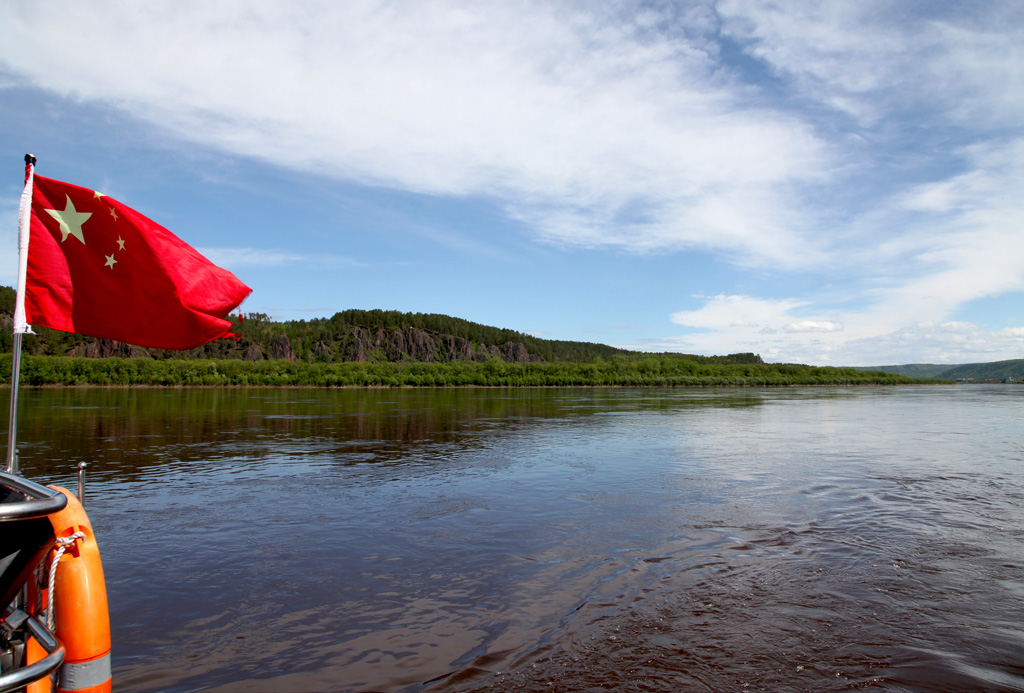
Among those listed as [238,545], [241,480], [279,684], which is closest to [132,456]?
[241,480]

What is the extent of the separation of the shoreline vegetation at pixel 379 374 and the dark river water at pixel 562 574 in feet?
476

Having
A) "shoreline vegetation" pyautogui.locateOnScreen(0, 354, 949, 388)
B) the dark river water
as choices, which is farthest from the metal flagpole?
"shoreline vegetation" pyautogui.locateOnScreen(0, 354, 949, 388)

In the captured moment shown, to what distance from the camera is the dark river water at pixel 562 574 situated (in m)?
6.37

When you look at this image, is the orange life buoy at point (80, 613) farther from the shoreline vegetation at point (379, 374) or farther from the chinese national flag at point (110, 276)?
the shoreline vegetation at point (379, 374)

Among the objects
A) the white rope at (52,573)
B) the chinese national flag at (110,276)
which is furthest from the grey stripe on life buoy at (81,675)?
the chinese national flag at (110,276)

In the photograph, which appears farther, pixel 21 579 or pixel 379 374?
pixel 379 374

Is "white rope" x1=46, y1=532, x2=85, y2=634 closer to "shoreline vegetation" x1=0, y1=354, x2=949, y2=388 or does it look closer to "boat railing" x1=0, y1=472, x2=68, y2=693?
"boat railing" x1=0, y1=472, x2=68, y2=693

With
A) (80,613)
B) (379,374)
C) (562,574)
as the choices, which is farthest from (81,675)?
(379,374)

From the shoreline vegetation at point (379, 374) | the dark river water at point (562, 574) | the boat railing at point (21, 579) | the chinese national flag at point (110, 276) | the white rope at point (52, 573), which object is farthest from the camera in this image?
the shoreline vegetation at point (379, 374)

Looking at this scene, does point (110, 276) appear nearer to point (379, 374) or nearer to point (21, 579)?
point (21, 579)

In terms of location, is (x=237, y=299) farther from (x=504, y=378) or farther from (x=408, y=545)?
(x=504, y=378)

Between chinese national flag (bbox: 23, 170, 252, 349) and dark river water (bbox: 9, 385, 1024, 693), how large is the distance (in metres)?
3.81

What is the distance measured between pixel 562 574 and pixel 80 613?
6.59m

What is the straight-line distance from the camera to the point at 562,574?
365 inches
